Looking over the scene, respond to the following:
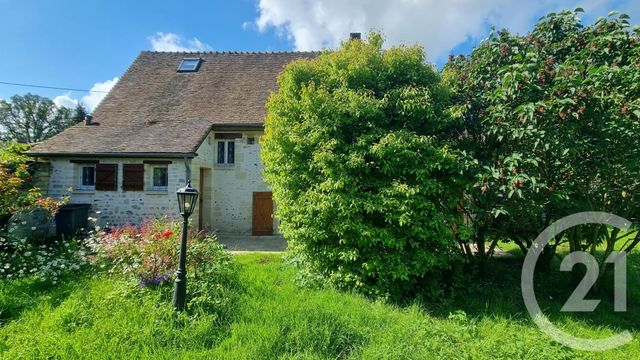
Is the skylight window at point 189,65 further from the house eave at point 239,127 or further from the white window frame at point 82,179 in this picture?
the white window frame at point 82,179

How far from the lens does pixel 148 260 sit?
4.80 metres

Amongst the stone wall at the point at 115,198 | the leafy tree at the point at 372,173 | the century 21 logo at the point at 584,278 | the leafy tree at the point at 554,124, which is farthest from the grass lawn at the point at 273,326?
the stone wall at the point at 115,198

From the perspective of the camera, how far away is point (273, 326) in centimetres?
361

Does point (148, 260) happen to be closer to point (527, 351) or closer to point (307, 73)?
point (307, 73)

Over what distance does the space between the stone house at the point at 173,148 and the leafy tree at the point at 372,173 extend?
18.9 ft

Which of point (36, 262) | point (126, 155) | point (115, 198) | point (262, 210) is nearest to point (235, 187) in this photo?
point (262, 210)

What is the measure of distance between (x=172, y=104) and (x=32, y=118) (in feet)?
114

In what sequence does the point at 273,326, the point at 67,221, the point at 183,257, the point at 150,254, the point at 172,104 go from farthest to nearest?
the point at 172,104 → the point at 67,221 → the point at 150,254 → the point at 183,257 → the point at 273,326

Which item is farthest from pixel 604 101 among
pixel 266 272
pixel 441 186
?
pixel 266 272

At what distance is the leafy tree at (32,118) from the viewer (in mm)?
34175

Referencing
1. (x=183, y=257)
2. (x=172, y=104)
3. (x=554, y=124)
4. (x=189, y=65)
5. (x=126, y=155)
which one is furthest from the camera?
(x=189, y=65)

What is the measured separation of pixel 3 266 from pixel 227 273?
4.00m

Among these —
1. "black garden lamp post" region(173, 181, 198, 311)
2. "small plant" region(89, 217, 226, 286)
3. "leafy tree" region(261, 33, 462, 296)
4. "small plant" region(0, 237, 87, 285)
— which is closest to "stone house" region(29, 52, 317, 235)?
"small plant" region(0, 237, 87, 285)

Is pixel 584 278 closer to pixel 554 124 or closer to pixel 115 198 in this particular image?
pixel 554 124
